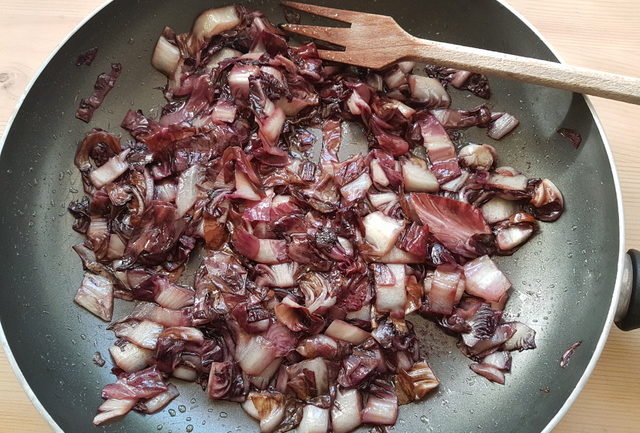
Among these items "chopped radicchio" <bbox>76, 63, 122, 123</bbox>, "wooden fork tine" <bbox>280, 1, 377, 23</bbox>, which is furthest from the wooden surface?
"wooden fork tine" <bbox>280, 1, 377, 23</bbox>

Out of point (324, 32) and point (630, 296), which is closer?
point (630, 296)

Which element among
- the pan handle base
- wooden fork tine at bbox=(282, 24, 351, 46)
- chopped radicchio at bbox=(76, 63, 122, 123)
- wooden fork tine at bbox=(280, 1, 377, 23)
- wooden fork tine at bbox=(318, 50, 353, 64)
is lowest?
the pan handle base

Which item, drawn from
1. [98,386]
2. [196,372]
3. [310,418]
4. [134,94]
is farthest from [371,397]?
[134,94]

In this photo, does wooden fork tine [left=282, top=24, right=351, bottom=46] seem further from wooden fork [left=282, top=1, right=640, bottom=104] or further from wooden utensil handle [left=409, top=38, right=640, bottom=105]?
wooden utensil handle [left=409, top=38, right=640, bottom=105]

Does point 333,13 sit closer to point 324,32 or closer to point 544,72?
point 324,32

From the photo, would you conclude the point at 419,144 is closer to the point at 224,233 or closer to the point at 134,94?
the point at 224,233

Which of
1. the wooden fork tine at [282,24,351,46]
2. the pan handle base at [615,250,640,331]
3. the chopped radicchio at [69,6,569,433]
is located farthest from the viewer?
the wooden fork tine at [282,24,351,46]

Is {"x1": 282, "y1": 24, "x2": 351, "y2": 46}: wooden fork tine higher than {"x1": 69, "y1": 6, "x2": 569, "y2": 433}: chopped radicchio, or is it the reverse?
{"x1": 282, "y1": 24, "x2": 351, "y2": 46}: wooden fork tine

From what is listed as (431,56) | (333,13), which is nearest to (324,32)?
(333,13)
